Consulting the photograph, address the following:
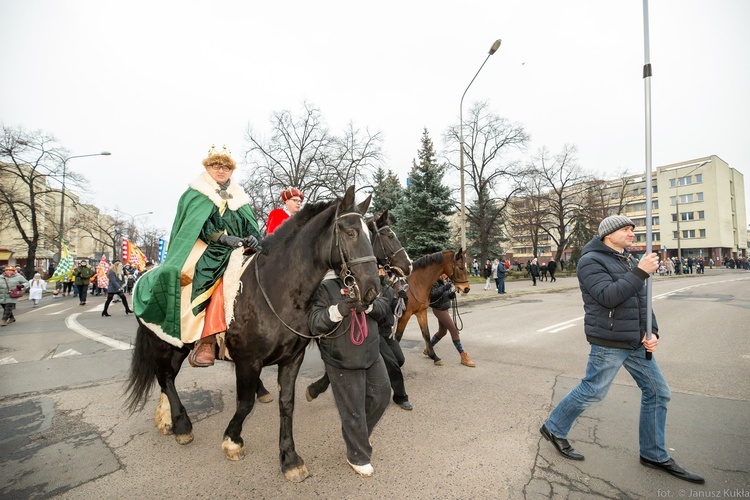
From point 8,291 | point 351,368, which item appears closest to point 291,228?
point 351,368

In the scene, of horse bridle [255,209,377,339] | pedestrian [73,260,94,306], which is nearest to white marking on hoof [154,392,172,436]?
horse bridle [255,209,377,339]

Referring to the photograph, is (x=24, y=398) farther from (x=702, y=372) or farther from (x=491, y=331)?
(x=702, y=372)

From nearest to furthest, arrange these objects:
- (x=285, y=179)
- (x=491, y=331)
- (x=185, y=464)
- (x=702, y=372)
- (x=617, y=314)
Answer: (x=617, y=314) → (x=185, y=464) → (x=702, y=372) → (x=491, y=331) → (x=285, y=179)

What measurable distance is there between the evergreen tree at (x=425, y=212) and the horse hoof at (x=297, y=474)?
21.2m

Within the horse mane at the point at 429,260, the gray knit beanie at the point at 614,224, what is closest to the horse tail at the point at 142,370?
the horse mane at the point at 429,260

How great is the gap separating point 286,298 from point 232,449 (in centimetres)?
140

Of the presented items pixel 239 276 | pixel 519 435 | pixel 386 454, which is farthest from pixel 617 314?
pixel 239 276

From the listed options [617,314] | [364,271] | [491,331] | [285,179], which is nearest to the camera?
[364,271]

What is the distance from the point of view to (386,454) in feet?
10.3

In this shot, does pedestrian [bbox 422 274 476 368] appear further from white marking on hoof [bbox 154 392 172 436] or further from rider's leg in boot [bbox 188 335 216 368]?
white marking on hoof [bbox 154 392 172 436]

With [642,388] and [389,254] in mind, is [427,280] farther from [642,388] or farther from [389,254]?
[642,388]

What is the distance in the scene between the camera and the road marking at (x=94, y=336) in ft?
24.9

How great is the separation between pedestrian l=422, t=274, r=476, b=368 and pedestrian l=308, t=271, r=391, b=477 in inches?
120

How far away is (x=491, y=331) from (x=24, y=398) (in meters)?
8.61
